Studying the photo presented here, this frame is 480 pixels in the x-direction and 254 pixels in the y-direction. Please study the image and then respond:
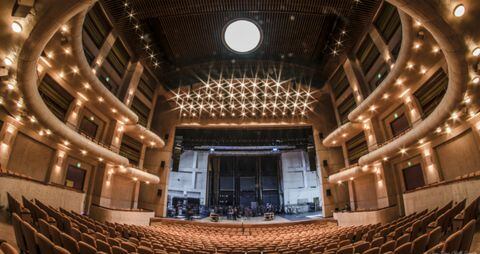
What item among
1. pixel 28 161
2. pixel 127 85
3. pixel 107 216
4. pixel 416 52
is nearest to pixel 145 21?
pixel 127 85

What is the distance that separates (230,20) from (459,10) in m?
12.2

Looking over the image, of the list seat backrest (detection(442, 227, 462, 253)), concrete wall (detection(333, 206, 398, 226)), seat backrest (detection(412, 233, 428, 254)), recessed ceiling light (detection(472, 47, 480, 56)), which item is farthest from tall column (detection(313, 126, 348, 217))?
seat backrest (detection(442, 227, 462, 253))

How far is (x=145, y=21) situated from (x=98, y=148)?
8102mm

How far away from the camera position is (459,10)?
487 cm

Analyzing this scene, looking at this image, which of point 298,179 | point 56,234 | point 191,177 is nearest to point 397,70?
point 56,234

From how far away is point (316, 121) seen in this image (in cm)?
2059

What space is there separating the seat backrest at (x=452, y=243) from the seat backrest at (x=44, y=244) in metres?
4.42

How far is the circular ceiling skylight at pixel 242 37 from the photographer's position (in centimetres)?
1628

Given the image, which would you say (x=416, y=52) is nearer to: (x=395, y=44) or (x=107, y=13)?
(x=395, y=44)

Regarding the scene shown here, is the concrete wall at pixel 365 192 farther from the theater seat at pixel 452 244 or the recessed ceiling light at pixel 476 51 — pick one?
the theater seat at pixel 452 244

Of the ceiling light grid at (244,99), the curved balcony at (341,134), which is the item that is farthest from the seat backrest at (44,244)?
the curved balcony at (341,134)

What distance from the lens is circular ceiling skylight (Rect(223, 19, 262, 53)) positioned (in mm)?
Answer: 16281

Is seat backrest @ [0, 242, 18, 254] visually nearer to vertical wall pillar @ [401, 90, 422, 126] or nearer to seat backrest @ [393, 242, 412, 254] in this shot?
seat backrest @ [393, 242, 412, 254]

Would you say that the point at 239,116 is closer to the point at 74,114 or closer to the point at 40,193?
the point at 74,114
